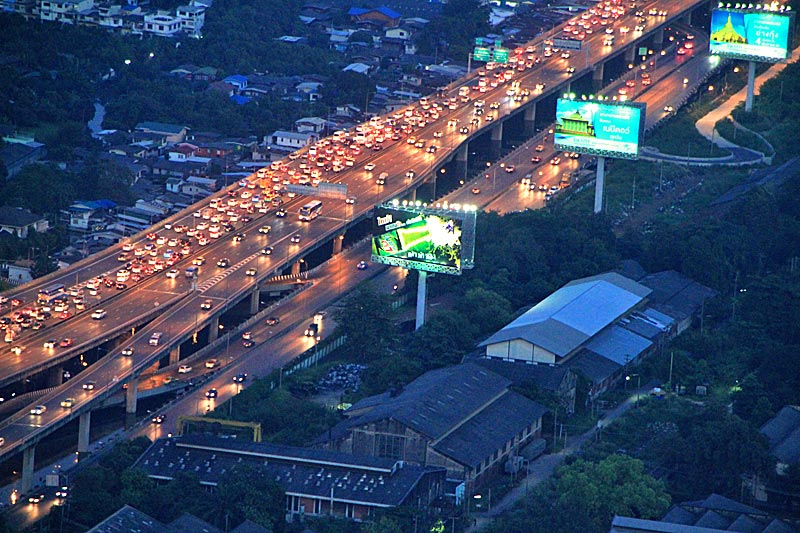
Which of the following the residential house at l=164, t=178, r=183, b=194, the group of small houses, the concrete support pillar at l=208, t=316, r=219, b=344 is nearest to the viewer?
the group of small houses

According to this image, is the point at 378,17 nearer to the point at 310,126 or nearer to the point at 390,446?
the point at 310,126

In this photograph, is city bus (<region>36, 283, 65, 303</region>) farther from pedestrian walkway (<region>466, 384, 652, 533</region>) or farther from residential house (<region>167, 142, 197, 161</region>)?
residential house (<region>167, 142, 197, 161</region>)

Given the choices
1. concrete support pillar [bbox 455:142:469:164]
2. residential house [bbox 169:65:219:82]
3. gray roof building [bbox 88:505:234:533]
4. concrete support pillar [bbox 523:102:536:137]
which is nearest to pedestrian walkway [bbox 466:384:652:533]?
gray roof building [bbox 88:505:234:533]

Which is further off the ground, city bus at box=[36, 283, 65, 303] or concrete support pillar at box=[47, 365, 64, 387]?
city bus at box=[36, 283, 65, 303]

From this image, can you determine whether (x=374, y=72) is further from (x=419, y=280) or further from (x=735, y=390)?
(x=735, y=390)

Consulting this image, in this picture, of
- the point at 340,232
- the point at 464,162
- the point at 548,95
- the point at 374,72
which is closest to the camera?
the point at 340,232

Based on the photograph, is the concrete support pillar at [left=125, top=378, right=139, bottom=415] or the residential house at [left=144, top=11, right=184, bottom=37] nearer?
the concrete support pillar at [left=125, top=378, right=139, bottom=415]

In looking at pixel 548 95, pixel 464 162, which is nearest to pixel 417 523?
pixel 464 162

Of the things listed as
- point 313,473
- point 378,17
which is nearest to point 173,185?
point 378,17
